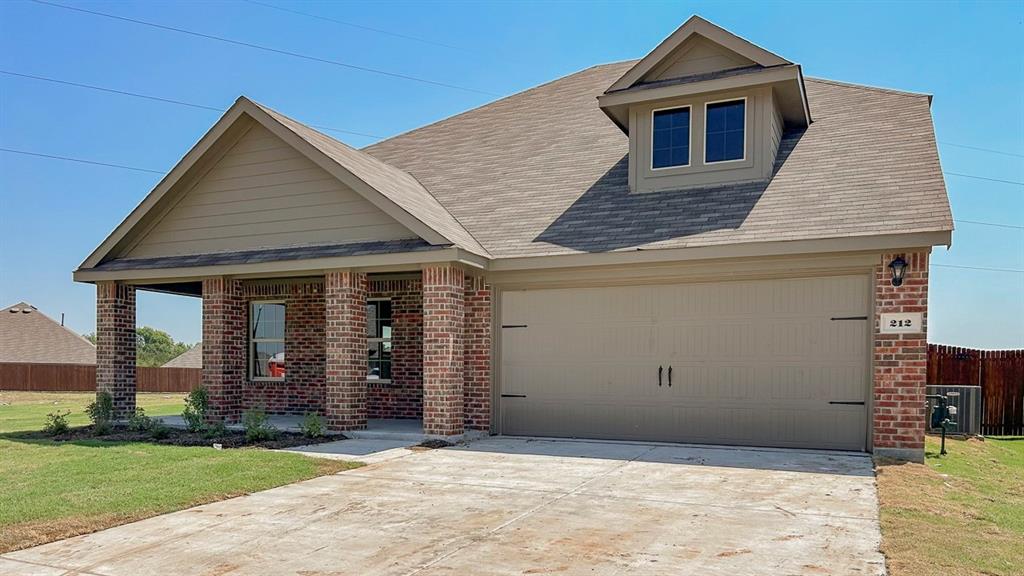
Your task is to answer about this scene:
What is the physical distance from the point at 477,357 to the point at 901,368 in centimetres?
628

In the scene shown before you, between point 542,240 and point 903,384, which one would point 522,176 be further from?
point 903,384

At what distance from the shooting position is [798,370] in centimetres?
1020

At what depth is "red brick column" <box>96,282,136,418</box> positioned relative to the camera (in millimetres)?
13602

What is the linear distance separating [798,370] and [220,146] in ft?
33.8

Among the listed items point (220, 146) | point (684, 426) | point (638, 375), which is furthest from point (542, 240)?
point (220, 146)

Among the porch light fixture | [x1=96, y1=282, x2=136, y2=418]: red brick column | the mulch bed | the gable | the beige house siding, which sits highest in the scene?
the gable

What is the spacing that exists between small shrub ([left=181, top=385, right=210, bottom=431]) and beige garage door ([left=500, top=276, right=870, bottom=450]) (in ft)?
16.8

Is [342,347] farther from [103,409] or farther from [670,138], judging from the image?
[670,138]

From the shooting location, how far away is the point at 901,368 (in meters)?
9.44

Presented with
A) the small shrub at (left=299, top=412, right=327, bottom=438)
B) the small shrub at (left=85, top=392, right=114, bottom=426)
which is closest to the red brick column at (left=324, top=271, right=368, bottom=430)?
the small shrub at (left=299, top=412, right=327, bottom=438)

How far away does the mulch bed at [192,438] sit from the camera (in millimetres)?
10953

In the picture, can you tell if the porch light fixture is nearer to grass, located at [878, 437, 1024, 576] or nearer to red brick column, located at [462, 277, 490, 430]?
grass, located at [878, 437, 1024, 576]

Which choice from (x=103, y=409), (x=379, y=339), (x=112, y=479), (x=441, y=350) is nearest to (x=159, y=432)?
(x=103, y=409)

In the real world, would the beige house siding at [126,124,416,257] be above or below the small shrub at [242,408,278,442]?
Answer: above
